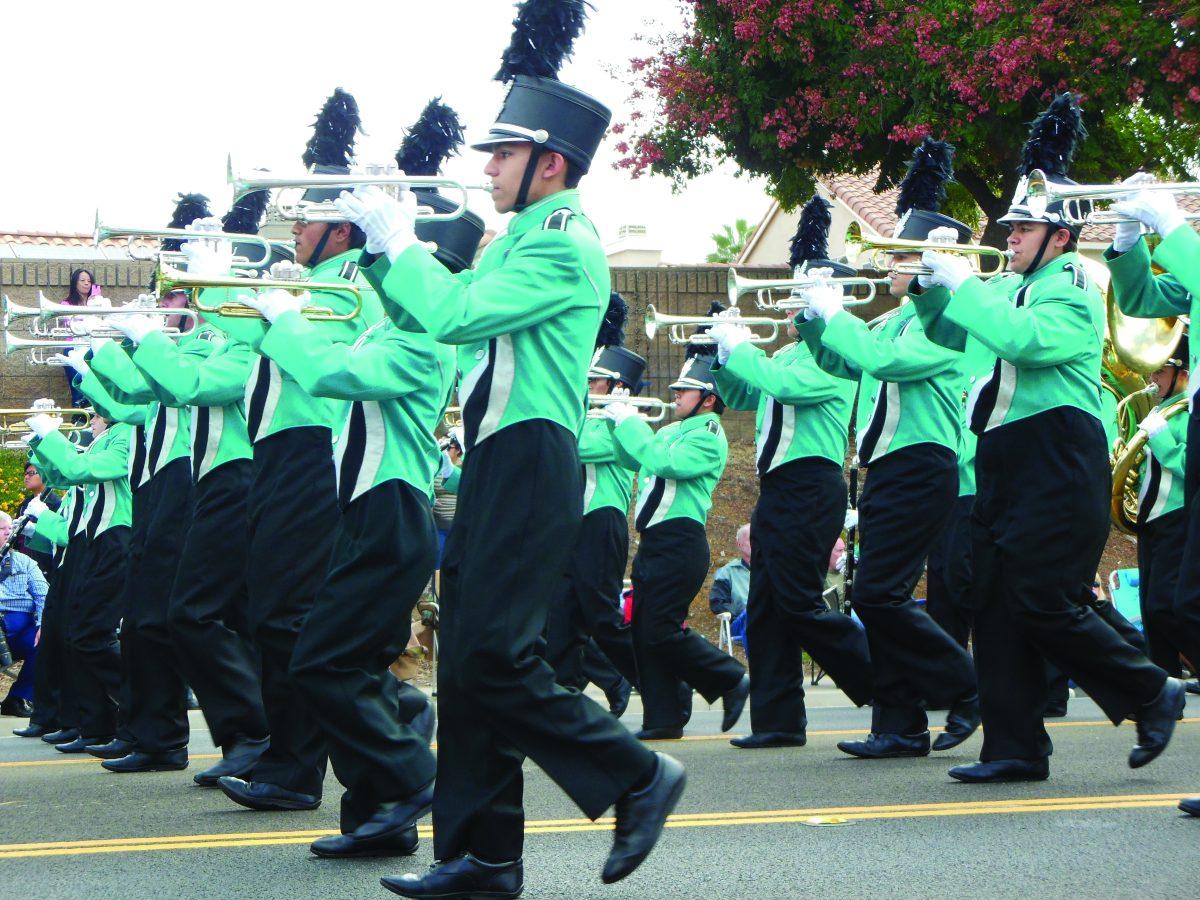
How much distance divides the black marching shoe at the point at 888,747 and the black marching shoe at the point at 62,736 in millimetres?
4257

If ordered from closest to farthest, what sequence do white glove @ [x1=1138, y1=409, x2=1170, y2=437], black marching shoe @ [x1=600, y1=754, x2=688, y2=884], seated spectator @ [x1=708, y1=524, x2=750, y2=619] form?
black marching shoe @ [x1=600, y1=754, x2=688, y2=884] → white glove @ [x1=1138, y1=409, x2=1170, y2=437] → seated spectator @ [x1=708, y1=524, x2=750, y2=619]

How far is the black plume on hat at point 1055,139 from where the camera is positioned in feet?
24.0

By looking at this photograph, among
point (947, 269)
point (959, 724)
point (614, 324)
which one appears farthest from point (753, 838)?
point (614, 324)

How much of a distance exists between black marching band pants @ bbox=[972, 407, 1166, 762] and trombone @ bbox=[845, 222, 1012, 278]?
85 centimetres

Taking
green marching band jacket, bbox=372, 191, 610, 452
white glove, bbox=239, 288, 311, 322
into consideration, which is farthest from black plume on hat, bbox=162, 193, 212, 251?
green marching band jacket, bbox=372, 191, 610, 452

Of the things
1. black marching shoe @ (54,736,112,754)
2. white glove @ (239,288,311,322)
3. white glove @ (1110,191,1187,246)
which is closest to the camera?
white glove @ (239,288,311,322)

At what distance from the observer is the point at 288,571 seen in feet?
20.2

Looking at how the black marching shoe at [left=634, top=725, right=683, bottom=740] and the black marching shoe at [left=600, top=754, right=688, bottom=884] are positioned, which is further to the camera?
the black marching shoe at [left=634, top=725, right=683, bottom=740]

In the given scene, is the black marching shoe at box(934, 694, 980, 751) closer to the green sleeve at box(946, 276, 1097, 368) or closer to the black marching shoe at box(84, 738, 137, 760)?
the green sleeve at box(946, 276, 1097, 368)

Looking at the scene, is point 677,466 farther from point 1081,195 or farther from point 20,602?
point 20,602

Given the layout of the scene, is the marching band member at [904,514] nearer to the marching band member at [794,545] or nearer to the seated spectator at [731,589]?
the marching band member at [794,545]

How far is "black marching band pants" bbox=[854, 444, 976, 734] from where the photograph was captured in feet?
25.4

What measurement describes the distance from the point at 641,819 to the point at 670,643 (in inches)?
191

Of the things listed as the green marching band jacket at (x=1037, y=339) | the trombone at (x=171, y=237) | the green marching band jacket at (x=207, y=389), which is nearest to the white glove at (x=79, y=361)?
the trombone at (x=171, y=237)
